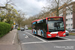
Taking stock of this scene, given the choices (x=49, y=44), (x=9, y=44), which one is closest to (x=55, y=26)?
(x=49, y=44)

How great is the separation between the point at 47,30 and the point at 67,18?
4491 cm

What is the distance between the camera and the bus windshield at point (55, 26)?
12156mm

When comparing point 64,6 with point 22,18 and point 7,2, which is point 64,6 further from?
point 22,18

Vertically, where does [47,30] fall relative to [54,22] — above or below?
below

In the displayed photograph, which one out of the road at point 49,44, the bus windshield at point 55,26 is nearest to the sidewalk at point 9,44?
the road at point 49,44

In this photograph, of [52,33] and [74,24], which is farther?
[74,24]

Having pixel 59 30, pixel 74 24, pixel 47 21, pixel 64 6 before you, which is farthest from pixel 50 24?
pixel 74 24

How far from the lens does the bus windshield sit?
1216cm

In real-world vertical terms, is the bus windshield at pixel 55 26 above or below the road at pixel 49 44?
above

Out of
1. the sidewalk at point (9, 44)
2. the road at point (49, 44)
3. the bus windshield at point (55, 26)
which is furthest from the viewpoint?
the bus windshield at point (55, 26)

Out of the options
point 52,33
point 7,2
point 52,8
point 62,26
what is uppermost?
point 52,8

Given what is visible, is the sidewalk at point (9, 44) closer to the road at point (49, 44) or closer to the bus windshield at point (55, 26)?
the road at point (49, 44)

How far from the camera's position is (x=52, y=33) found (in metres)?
12.2

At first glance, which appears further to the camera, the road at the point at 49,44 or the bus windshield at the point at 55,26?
the bus windshield at the point at 55,26
